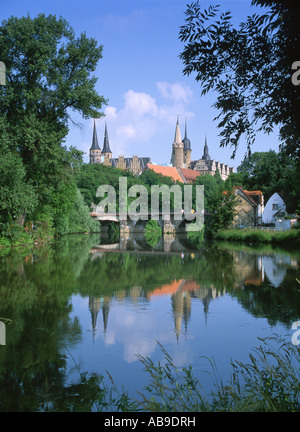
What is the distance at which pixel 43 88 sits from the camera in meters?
26.9

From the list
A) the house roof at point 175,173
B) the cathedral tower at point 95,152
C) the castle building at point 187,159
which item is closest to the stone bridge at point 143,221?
the house roof at point 175,173

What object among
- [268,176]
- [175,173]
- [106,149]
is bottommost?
[268,176]

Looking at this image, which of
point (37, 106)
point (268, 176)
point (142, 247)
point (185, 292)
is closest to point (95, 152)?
point (268, 176)

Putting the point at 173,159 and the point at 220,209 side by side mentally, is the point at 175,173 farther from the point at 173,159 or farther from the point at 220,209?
the point at 220,209

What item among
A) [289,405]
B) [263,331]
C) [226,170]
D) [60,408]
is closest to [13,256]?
[263,331]

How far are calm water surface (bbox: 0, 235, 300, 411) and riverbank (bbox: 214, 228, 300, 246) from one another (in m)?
16.0

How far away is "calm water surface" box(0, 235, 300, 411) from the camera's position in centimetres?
694

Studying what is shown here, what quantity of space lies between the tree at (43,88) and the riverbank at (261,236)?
1762 cm

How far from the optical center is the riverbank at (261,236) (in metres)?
35.5

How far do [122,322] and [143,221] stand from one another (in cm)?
5978

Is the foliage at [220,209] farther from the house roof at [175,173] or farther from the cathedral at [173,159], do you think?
the cathedral at [173,159]

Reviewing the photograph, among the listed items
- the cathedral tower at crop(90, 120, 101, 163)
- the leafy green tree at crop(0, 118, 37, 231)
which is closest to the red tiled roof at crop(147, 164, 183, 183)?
the cathedral tower at crop(90, 120, 101, 163)

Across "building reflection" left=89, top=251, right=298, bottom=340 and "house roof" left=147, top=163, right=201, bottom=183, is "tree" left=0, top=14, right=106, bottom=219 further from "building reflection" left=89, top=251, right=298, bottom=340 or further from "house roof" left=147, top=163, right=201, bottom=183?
"house roof" left=147, top=163, right=201, bottom=183
